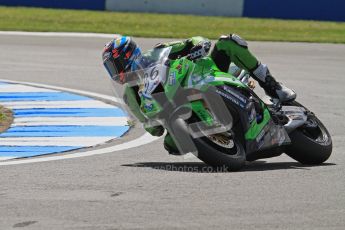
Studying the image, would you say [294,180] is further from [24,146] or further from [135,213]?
A: [24,146]

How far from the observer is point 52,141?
1014cm

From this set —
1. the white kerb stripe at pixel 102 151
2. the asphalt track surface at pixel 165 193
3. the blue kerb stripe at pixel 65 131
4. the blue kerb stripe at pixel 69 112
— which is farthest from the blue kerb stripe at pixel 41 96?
the white kerb stripe at pixel 102 151

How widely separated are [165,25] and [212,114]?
1826 cm

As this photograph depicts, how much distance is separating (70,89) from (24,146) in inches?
199

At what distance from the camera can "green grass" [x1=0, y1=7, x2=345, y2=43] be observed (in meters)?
24.0

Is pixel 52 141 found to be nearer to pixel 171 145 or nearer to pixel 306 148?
pixel 171 145

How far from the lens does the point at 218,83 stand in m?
8.36

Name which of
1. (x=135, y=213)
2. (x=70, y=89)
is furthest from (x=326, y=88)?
(x=135, y=213)

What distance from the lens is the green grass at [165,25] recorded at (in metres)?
24.0

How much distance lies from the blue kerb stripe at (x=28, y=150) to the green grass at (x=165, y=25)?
43.9ft

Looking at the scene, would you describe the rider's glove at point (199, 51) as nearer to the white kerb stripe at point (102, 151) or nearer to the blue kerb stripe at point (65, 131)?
the white kerb stripe at point (102, 151)

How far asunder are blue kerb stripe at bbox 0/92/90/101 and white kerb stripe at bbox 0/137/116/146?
3297mm

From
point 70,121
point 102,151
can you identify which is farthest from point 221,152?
point 70,121

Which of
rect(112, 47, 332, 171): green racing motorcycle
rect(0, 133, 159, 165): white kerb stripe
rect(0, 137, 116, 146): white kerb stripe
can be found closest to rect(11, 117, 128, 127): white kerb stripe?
rect(0, 133, 159, 165): white kerb stripe
